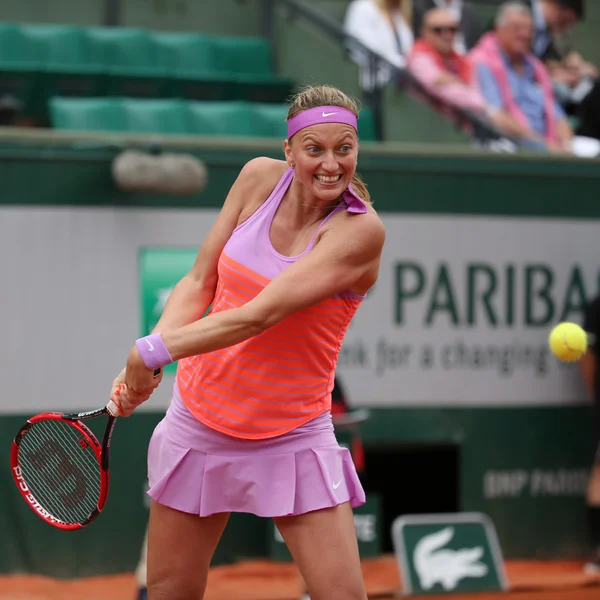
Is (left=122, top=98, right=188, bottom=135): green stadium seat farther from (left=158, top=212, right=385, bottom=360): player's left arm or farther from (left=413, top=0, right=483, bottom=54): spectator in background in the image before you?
(left=158, top=212, right=385, bottom=360): player's left arm

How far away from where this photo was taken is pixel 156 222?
566 cm

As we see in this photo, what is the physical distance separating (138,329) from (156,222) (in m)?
0.55

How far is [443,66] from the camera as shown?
7039 mm

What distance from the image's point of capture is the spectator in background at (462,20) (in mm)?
7574

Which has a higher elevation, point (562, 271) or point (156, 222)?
point (156, 222)

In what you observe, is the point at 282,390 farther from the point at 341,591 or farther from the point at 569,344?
the point at 569,344

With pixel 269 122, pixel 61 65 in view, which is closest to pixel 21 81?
pixel 61 65

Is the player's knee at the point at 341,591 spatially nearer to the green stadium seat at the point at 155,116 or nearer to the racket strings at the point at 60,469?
the racket strings at the point at 60,469

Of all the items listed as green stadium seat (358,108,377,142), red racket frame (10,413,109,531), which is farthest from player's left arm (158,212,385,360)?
green stadium seat (358,108,377,142)

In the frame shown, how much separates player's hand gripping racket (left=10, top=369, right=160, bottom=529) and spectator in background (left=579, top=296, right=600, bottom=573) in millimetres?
3736

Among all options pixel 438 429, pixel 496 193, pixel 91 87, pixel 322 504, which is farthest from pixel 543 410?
pixel 322 504

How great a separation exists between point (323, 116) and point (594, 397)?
160 inches

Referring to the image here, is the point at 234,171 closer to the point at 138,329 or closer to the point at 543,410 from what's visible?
the point at 138,329

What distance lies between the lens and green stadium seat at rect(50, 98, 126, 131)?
603 centimetres
